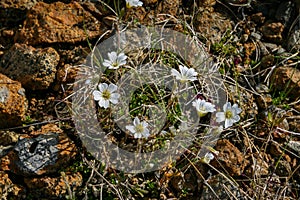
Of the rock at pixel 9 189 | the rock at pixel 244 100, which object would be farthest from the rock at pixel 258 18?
the rock at pixel 9 189

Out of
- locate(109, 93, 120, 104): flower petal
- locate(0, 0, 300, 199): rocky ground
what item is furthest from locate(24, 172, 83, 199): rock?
locate(109, 93, 120, 104): flower petal

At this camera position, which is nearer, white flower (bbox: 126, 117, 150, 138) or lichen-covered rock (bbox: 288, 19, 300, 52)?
white flower (bbox: 126, 117, 150, 138)

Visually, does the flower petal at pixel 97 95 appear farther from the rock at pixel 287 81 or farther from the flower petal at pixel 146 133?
the rock at pixel 287 81

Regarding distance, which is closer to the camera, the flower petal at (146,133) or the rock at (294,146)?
the flower petal at (146,133)

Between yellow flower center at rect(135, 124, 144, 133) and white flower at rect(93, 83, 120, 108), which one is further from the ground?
white flower at rect(93, 83, 120, 108)

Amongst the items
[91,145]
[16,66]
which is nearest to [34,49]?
[16,66]

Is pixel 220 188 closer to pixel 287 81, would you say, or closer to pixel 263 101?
pixel 263 101

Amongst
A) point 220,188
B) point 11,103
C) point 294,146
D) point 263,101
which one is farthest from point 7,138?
point 294,146

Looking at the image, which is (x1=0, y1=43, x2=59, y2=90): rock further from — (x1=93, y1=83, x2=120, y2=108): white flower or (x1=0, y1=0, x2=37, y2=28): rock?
(x1=93, y1=83, x2=120, y2=108): white flower
